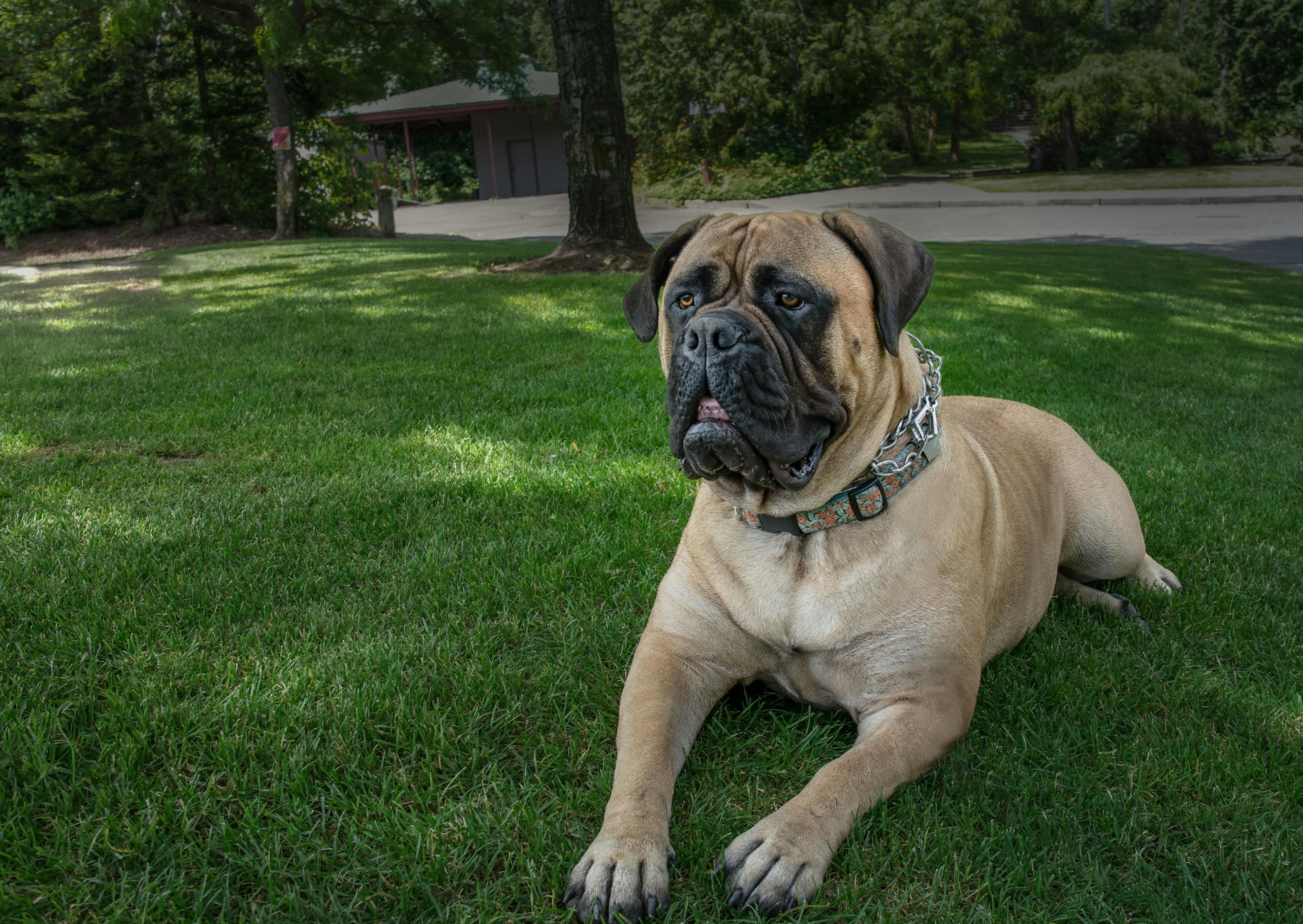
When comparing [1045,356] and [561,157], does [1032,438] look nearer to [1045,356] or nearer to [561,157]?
[1045,356]

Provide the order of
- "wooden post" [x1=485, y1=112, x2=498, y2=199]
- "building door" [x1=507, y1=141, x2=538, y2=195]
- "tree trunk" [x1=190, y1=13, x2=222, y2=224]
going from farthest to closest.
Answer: "building door" [x1=507, y1=141, x2=538, y2=195]
"wooden post" [x1=485, y1=112, x2=498, y2=199]
"tree trunk" [x1=190, y1=13, x2=222, y2=224]

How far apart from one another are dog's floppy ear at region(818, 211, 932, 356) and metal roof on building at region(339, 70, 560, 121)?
1392 inches

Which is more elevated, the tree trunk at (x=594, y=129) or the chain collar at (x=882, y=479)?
the tree trunk at (x=594, y=129)

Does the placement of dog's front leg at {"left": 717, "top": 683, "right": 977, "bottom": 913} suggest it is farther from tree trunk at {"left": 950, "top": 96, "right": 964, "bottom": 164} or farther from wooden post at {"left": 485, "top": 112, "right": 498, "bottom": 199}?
wooden post at {"left": 485, "top": 112, "right": 498, "bottom": 199}

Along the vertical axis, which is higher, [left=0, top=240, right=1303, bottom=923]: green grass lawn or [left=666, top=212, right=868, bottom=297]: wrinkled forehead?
[left=666, top=212, right=868, bottom=297]: wrinkled forehead

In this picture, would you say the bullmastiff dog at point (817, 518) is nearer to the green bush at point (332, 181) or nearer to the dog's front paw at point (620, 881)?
the dog's front paw at point (620, 881)

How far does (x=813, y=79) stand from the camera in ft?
98.9

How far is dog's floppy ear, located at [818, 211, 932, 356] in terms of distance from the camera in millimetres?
2496

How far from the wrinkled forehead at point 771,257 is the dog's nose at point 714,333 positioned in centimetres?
20

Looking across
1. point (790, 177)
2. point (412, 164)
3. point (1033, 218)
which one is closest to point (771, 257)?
point (1033, 218)

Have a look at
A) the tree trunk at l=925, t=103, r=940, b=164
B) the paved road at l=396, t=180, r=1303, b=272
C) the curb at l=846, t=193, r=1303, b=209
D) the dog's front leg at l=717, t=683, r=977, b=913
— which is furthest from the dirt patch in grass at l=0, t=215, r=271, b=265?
the tree trunk at l=925, t=103, r=940, b=164

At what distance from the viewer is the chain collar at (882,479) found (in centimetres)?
256

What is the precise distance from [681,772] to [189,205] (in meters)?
24.0

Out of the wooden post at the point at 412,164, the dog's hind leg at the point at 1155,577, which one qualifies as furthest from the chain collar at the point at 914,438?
the wooden post at the point at 412,164
